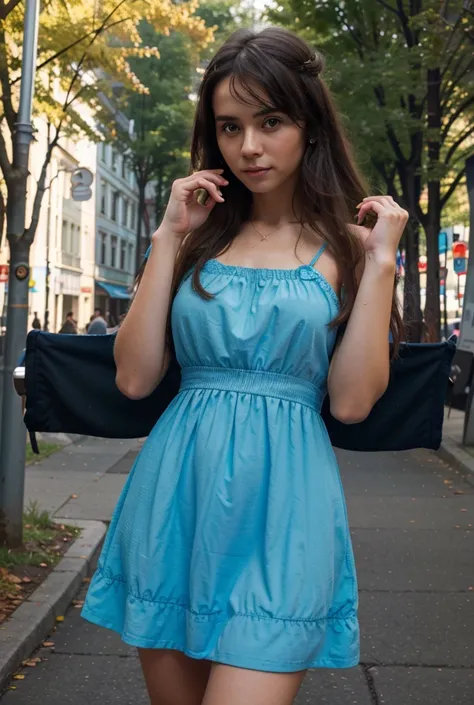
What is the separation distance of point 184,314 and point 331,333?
321mm

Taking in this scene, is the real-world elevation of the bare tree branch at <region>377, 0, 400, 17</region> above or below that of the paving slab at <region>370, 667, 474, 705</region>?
above

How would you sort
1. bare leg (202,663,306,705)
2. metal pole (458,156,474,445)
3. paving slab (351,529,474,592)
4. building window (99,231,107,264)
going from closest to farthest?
bare leg (202,663,306,705) < paving slab (351,529,474,592) < metal pole (458,156,474,445) < building window (99,231,107,264)

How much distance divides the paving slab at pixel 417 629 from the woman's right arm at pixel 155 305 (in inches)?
105

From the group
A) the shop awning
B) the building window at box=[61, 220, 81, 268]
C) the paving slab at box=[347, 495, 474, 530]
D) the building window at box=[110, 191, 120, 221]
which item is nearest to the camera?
the paving slab at box=[347, 495, 474, 530]

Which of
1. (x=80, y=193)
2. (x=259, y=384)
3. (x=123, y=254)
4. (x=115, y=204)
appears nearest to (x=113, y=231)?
(x=115, y=204)

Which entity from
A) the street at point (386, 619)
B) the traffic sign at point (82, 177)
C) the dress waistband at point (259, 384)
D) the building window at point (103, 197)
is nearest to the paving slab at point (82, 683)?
the street at point (386, 619)

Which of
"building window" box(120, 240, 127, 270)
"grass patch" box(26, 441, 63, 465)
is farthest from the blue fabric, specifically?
"building window" box(120, 240, 127, 270)

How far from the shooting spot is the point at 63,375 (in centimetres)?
243

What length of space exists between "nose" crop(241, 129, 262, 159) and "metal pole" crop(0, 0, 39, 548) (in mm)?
4059

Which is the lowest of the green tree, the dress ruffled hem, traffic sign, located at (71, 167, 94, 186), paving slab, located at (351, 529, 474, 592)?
paving slab, located at (351, 529, 474, 592)

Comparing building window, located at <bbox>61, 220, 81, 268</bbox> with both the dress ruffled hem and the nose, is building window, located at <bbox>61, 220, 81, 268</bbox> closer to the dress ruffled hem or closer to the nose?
the nose

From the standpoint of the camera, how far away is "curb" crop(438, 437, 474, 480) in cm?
1058

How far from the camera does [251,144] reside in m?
2.14

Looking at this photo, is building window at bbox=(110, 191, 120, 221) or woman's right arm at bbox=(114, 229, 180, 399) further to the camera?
building window at bbox=(110, 191, 120, 221)
